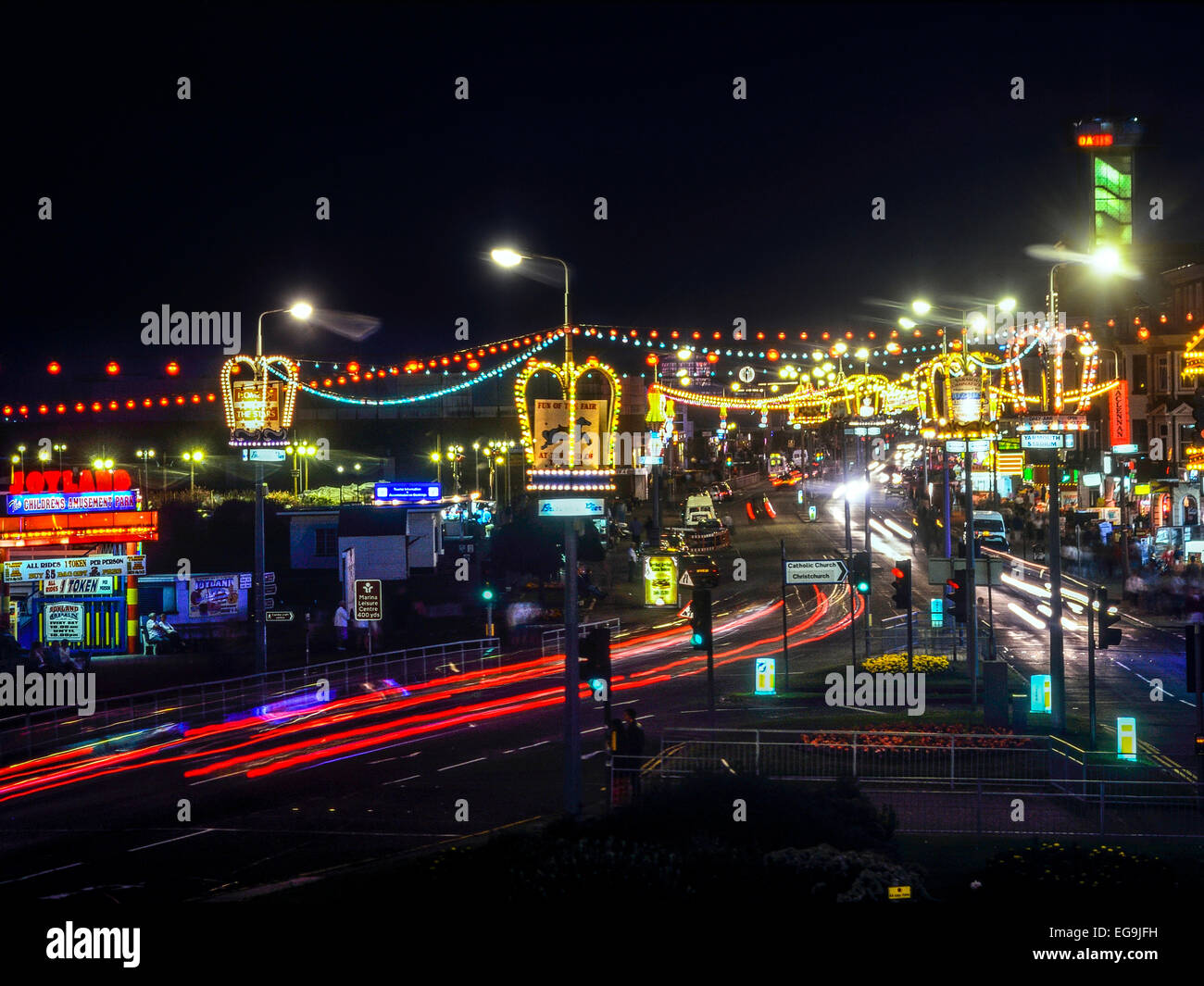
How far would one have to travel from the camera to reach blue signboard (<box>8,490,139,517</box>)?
1387 inches

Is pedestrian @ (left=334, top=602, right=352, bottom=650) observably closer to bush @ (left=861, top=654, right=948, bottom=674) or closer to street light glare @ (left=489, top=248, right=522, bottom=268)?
bush @ (left=861, top=654, right=948, bottom=674)

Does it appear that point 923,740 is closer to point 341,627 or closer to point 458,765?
point 458,765

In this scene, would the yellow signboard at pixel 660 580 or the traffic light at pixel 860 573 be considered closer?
the traffic light at pixel 860 573

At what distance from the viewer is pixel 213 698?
28.6 metres

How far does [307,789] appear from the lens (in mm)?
19625

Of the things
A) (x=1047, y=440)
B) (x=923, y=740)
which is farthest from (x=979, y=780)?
(x=1047, y=440)

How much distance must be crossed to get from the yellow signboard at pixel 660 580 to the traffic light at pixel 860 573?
15.1m

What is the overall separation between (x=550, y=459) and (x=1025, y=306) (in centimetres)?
9436

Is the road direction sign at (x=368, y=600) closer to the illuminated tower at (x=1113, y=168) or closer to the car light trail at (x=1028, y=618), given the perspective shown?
the car light trail at (x=1028, y=618)

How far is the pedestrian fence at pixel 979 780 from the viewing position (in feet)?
49.6

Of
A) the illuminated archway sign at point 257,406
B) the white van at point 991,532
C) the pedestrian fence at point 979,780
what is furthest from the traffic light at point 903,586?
the white van at point 991,532

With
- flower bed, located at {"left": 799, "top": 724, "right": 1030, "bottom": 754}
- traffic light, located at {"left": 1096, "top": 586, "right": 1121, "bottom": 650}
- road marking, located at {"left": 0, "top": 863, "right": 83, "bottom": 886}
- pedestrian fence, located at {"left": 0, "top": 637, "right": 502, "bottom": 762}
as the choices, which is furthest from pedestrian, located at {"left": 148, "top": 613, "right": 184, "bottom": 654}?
traffic light, located at {"left": 1096, "top": 586, "right": 1121, "bottom": 650}

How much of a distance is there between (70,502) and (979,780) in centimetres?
2961
